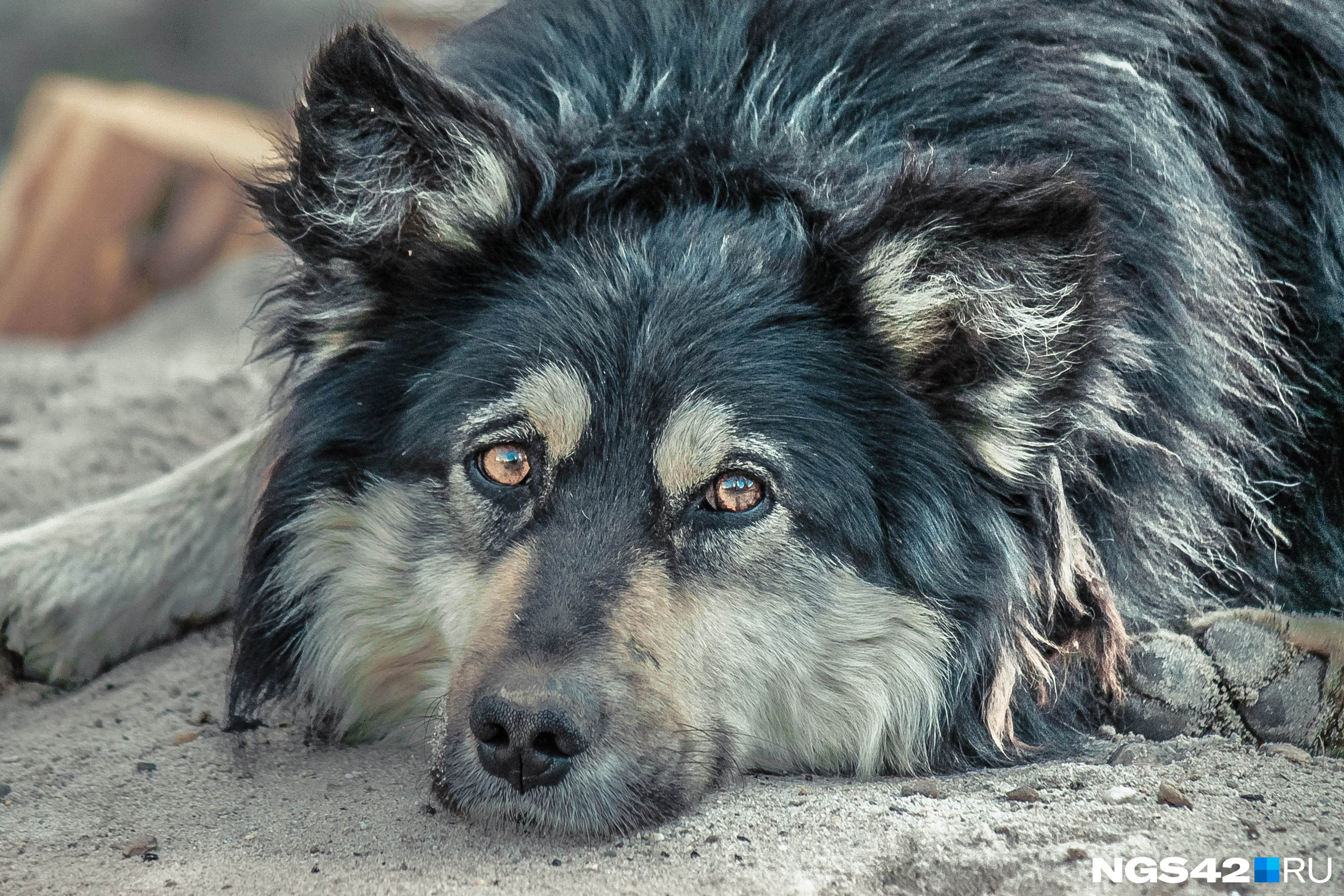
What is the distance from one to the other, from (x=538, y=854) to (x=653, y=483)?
2.60 ft

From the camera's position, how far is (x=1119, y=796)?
8.65ft

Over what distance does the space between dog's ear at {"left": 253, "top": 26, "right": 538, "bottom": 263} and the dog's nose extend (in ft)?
3.71

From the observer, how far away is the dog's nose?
2.47 metres

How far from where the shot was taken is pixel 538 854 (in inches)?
101

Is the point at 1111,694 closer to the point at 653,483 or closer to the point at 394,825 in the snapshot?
the point at 653,483

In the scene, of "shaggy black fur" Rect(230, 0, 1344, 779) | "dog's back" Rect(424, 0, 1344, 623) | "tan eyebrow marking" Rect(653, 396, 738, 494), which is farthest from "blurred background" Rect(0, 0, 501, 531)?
"tan eyebrow marking" Rect(653, 396, 738, 494)

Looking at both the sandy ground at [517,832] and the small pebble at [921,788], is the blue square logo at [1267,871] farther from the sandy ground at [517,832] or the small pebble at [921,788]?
the small pebble at [921,788]

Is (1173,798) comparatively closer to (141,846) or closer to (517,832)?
(517,832)

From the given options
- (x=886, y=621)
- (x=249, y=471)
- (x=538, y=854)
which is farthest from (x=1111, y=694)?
(x=249, y=471)

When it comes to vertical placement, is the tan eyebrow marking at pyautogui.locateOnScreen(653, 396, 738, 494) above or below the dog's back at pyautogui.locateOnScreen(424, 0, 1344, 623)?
below

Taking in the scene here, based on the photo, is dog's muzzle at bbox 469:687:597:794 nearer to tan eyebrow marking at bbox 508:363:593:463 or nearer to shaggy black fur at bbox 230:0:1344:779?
shaggy black fur at bbox 230:0:1344:779

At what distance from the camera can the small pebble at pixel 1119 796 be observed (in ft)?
8.59

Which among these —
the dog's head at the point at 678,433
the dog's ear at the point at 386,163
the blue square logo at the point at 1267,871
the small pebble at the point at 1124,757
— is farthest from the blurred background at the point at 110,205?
the blue square logo at the point at 1267,871

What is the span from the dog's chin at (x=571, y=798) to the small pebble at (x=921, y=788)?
0.52m
